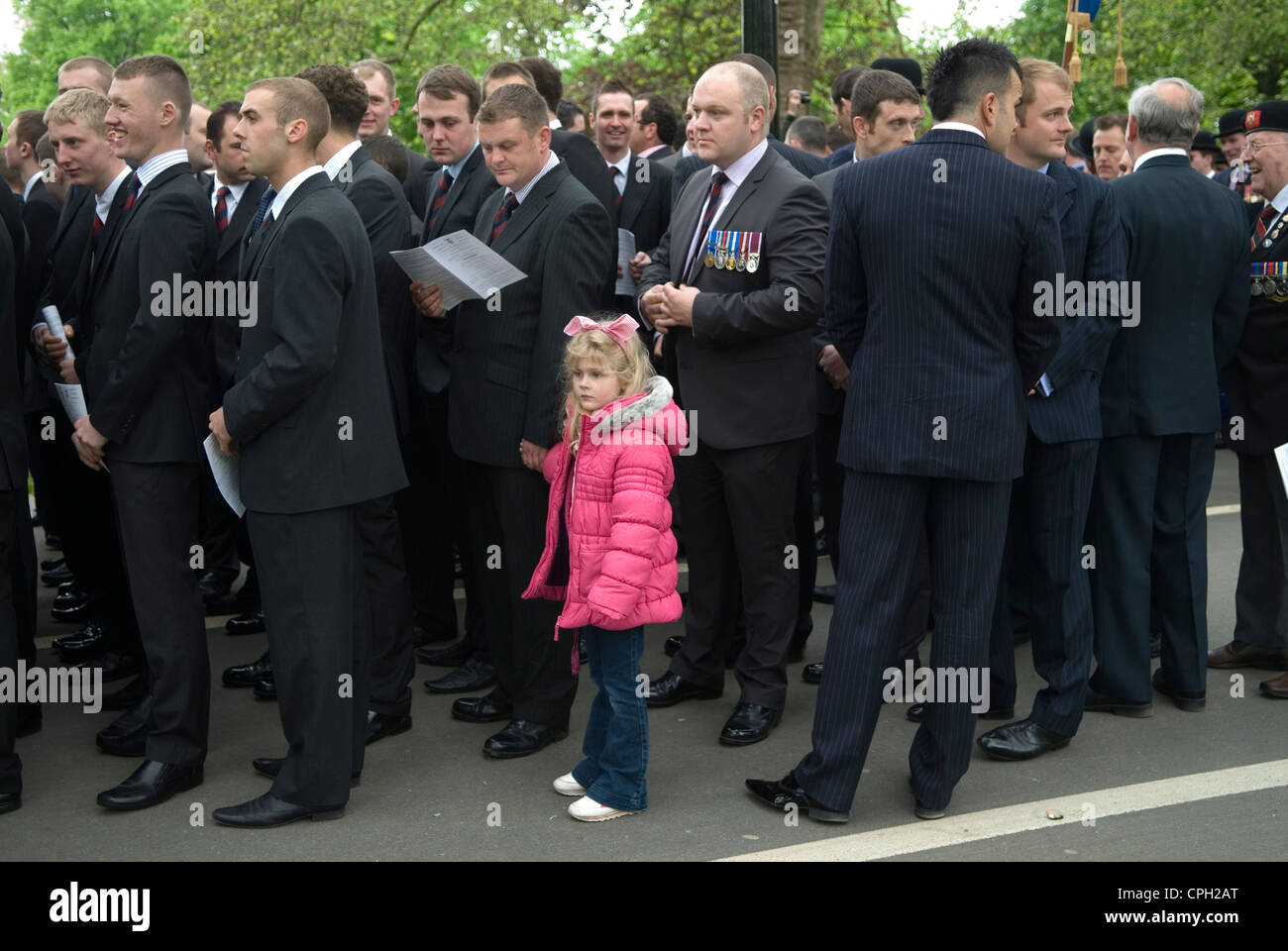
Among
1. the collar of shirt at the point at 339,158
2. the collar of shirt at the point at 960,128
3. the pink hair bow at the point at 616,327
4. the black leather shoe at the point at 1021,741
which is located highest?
the collar of shirt at the point at 339,158

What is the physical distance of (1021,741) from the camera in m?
5.26

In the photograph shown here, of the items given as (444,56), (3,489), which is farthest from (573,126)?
(444,56)

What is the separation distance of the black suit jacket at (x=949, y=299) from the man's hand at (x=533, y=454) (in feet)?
3.94

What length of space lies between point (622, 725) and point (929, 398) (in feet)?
4.54

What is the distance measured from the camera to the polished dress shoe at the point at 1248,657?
20.7 ft

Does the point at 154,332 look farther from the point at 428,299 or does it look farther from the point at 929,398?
the point at 929,398

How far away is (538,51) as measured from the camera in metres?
24.9

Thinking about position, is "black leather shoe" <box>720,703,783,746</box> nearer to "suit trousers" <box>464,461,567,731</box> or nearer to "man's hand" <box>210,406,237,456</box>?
"suit trousers" <box>464,461,567,731</box>

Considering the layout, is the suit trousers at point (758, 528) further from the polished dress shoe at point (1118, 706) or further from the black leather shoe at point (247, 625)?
the black leather shoe at point (247, 625)

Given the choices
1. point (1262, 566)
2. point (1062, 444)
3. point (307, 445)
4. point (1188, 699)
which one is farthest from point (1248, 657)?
point (307, 445)

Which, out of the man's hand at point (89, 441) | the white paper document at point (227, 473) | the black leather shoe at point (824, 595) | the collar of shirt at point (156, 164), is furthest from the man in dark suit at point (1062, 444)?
the man's hand at point (89, 441)

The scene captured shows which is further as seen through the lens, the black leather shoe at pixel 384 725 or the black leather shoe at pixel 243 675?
the black leather shoe at pixel 243 675

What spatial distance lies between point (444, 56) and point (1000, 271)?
26556 millimetres
